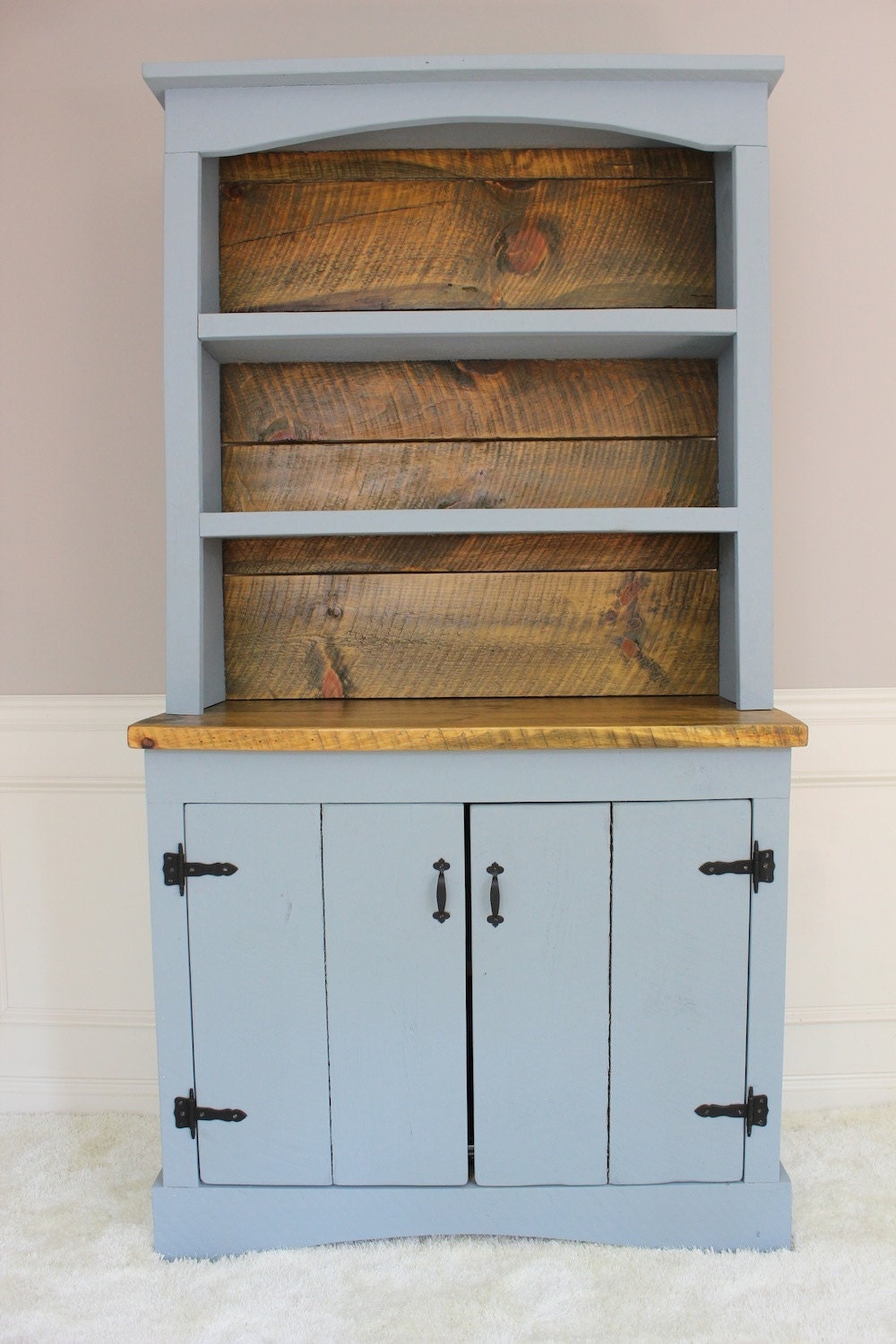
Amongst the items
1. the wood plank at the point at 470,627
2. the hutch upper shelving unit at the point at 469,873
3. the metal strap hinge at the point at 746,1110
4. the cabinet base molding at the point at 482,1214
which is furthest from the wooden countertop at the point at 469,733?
the cabinet base molding at the point at 482,1214

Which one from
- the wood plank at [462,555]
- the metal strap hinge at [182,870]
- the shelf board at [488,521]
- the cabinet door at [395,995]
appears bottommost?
the cabinet door at [395,995]

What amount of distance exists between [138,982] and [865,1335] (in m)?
1.69

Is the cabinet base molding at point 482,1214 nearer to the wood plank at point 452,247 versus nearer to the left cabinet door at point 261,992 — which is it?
the left cabinet door at point 261,992

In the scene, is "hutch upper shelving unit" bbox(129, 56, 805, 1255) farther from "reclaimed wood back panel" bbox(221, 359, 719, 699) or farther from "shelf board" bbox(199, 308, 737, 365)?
"reclaimed wood back panel" bbox(221, 359, 719, 699)

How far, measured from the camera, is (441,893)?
5.49 ft

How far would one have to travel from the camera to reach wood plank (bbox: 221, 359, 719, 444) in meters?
2.00

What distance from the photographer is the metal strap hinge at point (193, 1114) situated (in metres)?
1.74

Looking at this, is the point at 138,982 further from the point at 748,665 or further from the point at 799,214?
the point at 799,214

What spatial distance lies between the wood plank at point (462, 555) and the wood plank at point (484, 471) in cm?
8

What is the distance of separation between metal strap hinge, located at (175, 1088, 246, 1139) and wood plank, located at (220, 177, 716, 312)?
162 centimetres

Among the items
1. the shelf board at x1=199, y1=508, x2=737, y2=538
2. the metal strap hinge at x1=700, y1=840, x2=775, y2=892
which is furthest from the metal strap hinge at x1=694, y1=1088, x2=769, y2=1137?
the shelf board at x1=199, y1=508, x2=737, y2=538

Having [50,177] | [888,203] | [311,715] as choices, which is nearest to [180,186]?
[50,177]

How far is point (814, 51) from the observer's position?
2.09 meters

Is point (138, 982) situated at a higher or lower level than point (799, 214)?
lower
